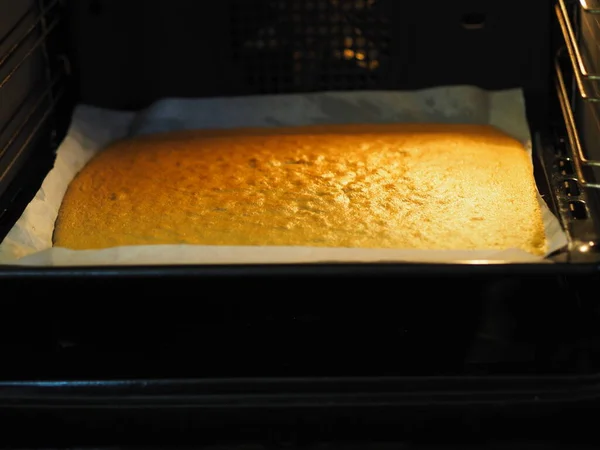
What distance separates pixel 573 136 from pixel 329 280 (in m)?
0.44

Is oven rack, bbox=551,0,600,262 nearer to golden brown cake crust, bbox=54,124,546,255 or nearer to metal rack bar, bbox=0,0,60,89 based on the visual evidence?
golden brown cake crust, bbox=54,124,546,255

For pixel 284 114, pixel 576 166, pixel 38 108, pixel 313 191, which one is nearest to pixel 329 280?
pixel 313 191

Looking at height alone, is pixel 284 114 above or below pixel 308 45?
below

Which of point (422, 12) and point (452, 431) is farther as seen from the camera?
point (422, 12)

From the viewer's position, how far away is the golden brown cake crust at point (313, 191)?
3.87 ft

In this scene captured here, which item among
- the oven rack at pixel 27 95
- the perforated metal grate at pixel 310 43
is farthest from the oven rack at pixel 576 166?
the oven rack at pixel 27 95

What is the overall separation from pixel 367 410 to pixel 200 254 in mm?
285

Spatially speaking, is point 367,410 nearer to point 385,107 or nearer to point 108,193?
point 108,193

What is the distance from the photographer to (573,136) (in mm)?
1182

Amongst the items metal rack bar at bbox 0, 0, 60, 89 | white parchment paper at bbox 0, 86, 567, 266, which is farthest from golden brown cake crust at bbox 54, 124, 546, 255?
metal rack bar at bbox 0, 0, 60, 89

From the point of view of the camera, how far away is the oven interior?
1.00 m

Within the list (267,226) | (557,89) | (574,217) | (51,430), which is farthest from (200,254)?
(557,89)

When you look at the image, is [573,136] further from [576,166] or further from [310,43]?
[310,43]

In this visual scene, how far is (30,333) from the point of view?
1.06m
